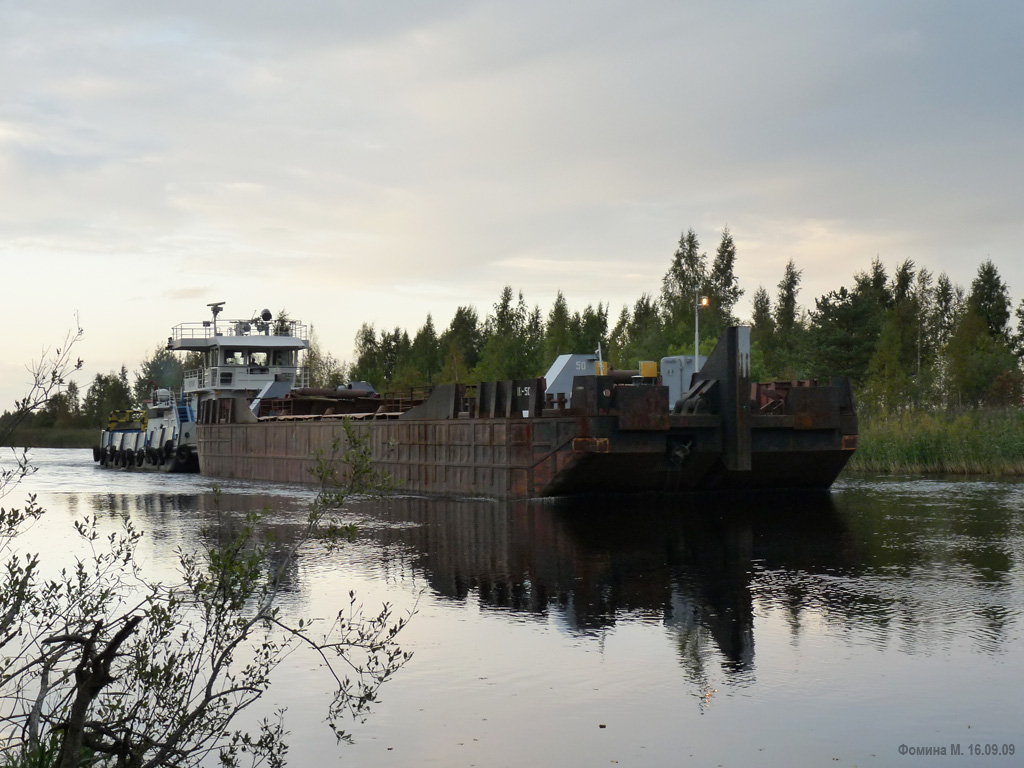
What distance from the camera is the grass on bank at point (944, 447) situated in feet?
104

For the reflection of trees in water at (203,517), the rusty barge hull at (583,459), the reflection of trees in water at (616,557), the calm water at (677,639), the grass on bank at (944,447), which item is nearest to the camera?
the calm water at (677,639)

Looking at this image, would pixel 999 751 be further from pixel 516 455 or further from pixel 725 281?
pixel 725 281

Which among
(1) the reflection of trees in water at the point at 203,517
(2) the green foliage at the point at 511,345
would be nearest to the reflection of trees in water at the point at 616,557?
(1) the reflection of trees in water at the point at 203,517

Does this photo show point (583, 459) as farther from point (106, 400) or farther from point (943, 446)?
point (106, 400)

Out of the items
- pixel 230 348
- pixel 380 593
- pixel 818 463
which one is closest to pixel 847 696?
pixel 380 593

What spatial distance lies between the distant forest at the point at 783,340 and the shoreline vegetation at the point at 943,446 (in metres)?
12.7

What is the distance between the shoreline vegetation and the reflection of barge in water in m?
8.72

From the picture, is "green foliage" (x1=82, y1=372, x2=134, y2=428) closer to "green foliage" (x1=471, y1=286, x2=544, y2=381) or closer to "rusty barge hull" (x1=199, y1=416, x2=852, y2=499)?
"green foliage" (x1=471, y1=286, x2=544, y2=381)

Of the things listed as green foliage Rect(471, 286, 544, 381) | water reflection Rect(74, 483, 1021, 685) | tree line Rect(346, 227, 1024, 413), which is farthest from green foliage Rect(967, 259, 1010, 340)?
water reflection Rect(74, 483, 1021, 685)

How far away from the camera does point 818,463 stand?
83.7ft

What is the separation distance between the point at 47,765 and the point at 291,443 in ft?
105

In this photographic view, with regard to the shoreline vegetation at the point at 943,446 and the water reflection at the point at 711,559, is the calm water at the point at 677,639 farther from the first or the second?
the shoreline vegetation at the point at 943,446

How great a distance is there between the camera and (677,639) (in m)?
9.38

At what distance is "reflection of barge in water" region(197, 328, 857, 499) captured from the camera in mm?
22547
